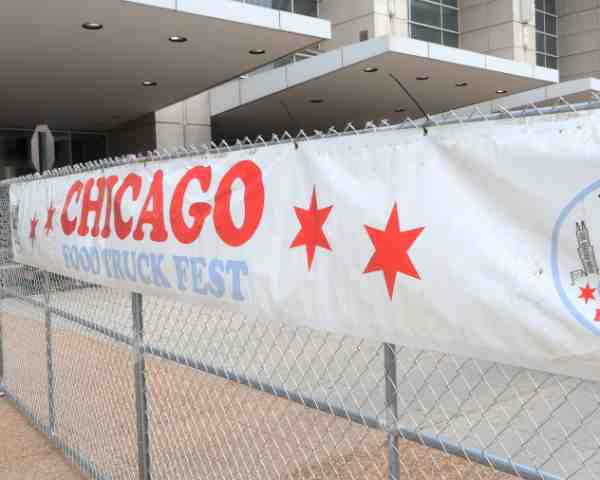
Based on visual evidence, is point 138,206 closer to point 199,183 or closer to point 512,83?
point 199,183

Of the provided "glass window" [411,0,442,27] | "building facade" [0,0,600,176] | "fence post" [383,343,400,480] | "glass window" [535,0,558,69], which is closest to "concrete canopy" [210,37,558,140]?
"building facade" [0,0,600,176]

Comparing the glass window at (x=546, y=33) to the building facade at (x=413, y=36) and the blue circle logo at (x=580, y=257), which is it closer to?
the building facade at (x=413, y=36)

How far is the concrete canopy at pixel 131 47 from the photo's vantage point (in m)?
10.2

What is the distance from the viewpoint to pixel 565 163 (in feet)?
5.39

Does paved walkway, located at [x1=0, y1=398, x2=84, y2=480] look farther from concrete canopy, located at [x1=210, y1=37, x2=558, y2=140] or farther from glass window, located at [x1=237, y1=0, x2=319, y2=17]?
glass window, located at [x1=237, y1=0, x2=319, y2=17]

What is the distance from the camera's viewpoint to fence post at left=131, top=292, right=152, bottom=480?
12.2 feet

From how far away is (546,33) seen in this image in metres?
34.6

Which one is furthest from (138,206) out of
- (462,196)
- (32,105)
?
(32,105)

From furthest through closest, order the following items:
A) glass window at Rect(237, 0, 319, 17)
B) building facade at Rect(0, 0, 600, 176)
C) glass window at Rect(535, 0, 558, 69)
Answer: glass window at Rect(535, 0, 558, 69)
glass window at Rect(237, 0, 319, 17)
building facade at Rect(0, 0, 600, 176)

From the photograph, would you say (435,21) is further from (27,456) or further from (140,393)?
(140,393)

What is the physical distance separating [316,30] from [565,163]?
1069 cm

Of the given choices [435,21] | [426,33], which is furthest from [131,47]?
[435,21]

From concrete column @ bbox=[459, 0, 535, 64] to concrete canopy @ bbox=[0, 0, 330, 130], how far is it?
60.7ft

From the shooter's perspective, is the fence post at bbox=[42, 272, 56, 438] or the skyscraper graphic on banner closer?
the skyscraper graphic on banner
